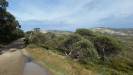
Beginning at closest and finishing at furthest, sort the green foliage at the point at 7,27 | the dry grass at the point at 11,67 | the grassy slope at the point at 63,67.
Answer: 1. the dry grass at the point at 11,67
2. the grassy slope at the point at 63,67
3. the green foliage at the point at 7,27

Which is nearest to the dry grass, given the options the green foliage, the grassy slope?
the grassy slope

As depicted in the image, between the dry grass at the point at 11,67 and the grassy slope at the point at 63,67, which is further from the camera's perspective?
the grassy slope at the point at 63,67

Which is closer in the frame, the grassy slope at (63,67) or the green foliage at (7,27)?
the grassy slope at (63,67)

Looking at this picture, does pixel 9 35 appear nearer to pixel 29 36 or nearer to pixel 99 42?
pixel 29 36

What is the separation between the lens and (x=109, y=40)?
80938mm

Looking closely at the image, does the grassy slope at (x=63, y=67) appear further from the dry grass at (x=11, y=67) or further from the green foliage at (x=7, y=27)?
the green foliage at (x=7, y=27)

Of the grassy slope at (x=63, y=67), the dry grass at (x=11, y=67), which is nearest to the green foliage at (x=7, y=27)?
the dry grass at (x=11, y=67)

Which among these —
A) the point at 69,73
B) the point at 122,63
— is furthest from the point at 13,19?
the point at 69,73

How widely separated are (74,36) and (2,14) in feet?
65.5

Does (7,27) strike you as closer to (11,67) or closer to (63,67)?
(11,67)

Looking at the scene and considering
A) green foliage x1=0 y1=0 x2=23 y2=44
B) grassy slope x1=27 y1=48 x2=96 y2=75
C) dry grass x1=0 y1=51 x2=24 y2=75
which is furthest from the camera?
green foliage x1=0 y1=0 x2=23 y2=44

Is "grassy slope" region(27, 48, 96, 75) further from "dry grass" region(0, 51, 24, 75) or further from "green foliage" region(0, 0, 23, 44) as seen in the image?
"green foliage" region(0, 0, 23, 44)

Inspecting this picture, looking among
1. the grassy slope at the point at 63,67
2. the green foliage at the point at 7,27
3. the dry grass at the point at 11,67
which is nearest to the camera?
the dry grass at the point at 11,67

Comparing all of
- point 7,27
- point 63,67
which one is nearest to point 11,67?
point 63,67
